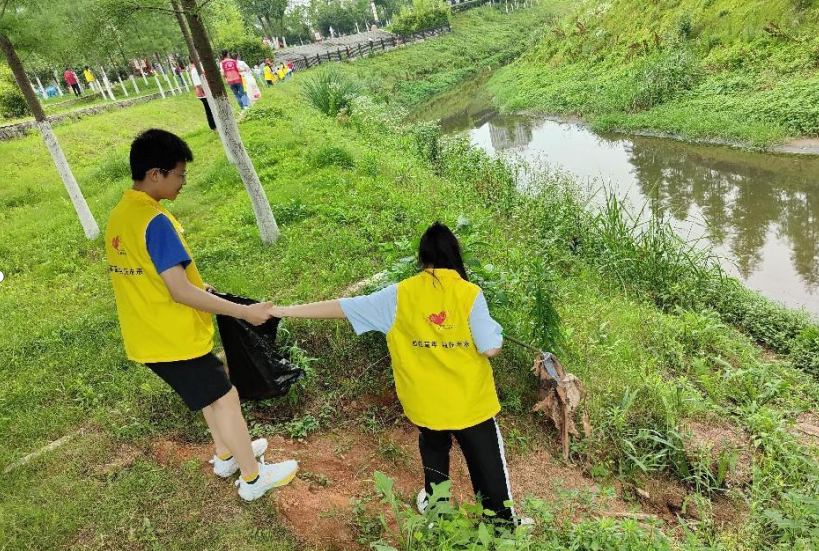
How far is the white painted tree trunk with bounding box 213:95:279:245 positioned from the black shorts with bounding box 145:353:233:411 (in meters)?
3.56

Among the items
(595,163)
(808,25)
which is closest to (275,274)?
(595,163)

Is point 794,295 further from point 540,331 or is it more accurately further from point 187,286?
point 187,286

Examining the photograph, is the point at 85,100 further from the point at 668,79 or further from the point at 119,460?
the point at 119,460

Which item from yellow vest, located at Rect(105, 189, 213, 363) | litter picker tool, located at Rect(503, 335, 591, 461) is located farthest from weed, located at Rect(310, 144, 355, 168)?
yellow vest, located at Rect(105, 189, 213, 363)

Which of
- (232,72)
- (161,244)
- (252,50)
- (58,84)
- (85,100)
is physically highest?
(58,84)

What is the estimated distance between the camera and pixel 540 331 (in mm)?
3910

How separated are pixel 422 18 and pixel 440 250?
43.6 m

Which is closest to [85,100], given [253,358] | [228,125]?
[228,125]

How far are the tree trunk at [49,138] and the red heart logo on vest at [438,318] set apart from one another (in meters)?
6.79

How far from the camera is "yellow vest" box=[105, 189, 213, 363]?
231 centimetres

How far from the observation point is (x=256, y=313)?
259 cm

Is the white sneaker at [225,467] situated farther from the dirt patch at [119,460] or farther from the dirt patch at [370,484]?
the dirt patch at [119,460]

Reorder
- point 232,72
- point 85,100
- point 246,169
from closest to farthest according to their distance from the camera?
point 246,169 < point 232,72 < point 85,100

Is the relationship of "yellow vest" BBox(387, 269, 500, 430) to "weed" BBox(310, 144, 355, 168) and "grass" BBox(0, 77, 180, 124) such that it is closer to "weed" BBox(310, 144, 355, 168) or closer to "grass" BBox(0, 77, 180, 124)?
"weed" BBox(310, 144, 355, 168)
